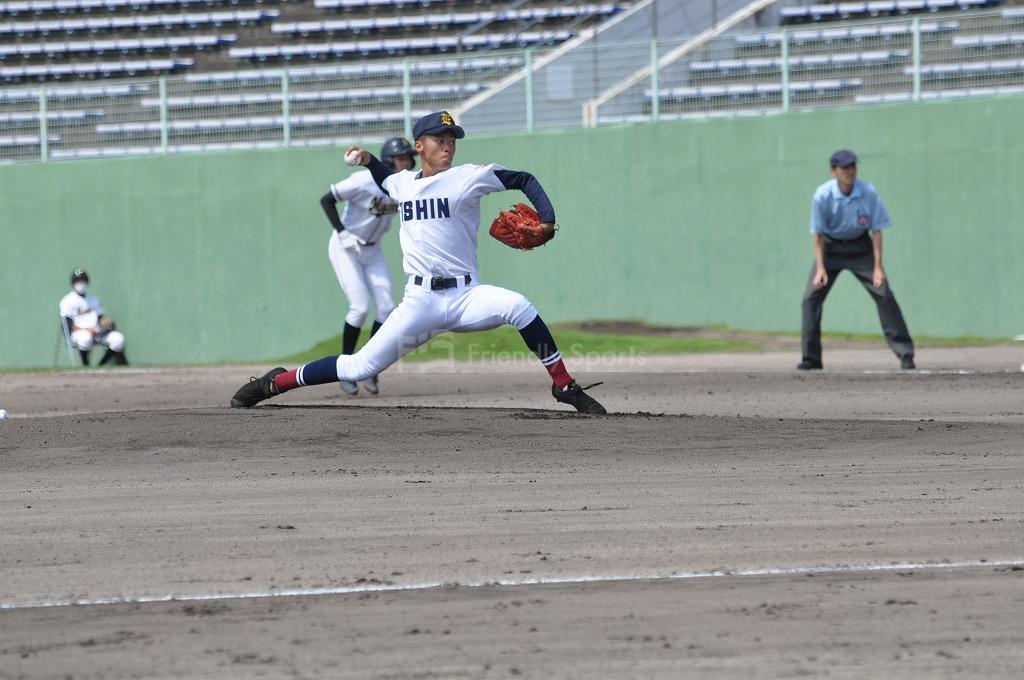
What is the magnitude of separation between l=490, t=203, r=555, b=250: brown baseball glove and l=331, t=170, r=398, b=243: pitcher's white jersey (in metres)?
2.72

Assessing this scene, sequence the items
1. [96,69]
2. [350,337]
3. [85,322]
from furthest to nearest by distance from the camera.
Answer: [96,69]
[85,322]
[350,337]

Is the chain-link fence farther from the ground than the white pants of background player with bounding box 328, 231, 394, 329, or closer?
farther from the ground

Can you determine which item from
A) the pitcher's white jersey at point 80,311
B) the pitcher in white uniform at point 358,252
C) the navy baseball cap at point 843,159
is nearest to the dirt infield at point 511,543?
the pitcher in white uniform at point 358,252

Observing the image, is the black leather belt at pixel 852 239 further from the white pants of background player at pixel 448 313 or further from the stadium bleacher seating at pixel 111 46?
the stadium bleacher seating at pixel 111 46

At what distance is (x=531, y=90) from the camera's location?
69.6 feet

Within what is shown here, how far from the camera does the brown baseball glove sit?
9.46 meters

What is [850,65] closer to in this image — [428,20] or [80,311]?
[428,20]

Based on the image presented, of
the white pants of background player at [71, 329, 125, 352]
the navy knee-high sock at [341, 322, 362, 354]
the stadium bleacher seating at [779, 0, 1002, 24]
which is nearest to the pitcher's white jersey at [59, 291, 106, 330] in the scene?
the white pants of background player at [71, 329, 125, 352]

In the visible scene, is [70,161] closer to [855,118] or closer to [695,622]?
[855,118]

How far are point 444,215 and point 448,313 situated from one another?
61 cm

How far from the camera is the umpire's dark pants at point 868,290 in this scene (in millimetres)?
14195

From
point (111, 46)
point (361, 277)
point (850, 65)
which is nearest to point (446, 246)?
point (361, 277)

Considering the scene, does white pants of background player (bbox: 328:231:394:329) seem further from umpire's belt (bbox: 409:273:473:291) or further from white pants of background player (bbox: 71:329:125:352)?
white pants of background player (bbox: 71:329:125:352)

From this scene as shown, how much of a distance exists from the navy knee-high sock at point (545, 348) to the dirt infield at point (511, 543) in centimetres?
32
